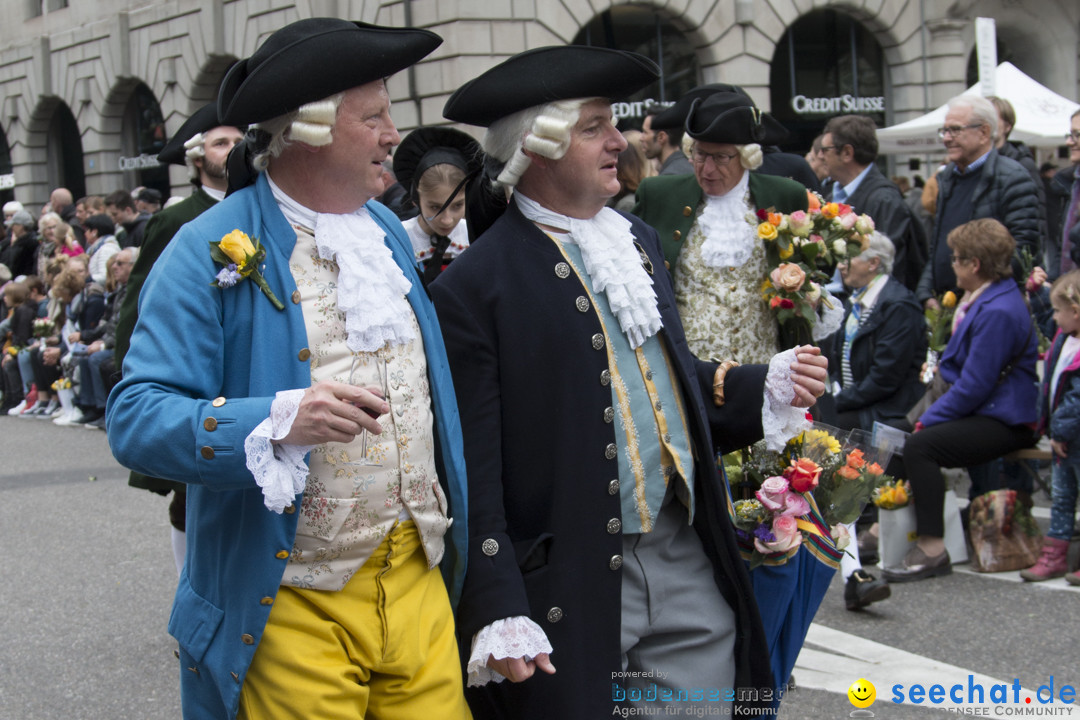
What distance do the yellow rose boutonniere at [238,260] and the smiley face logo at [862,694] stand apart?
2.64 m

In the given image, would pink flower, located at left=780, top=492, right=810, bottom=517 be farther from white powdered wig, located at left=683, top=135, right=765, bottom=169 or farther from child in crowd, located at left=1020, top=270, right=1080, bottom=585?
child in crowd, located at left=1020, top=270, right=1080, bottom=585

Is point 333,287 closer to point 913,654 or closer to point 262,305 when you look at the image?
point 262,305

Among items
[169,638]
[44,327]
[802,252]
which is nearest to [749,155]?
[802,252]

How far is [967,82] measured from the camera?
2086 centimetres

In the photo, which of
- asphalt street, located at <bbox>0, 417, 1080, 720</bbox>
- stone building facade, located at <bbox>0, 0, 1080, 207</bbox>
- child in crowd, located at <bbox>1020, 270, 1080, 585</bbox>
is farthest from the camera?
stone building facade, located at <bbox>0, 0, 1080, 207</bbox>

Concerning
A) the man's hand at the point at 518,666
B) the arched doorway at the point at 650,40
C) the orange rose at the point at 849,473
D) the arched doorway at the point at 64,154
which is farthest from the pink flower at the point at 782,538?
the arched doorway at the point at 64,154

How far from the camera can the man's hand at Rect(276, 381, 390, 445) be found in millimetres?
2082

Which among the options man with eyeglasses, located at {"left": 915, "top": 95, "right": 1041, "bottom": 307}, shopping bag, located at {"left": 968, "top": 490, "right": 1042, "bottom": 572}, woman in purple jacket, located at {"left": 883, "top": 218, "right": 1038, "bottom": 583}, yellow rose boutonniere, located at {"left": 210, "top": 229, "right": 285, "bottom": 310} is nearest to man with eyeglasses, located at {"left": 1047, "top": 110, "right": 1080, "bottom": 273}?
man with eyeglasses, located at {"left": 915, "top": 95, "right": 1041, "bottom": 307}

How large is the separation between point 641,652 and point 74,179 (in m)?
27.8

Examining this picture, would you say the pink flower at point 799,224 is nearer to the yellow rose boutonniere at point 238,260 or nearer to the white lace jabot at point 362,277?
the white lace jabot at point 362,277

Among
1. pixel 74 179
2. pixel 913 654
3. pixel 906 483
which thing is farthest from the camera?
pixel 74 179

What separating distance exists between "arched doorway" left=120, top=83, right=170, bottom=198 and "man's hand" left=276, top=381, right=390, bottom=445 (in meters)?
23.2

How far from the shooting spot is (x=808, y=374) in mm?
2924

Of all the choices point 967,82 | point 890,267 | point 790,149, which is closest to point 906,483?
point 890,267
